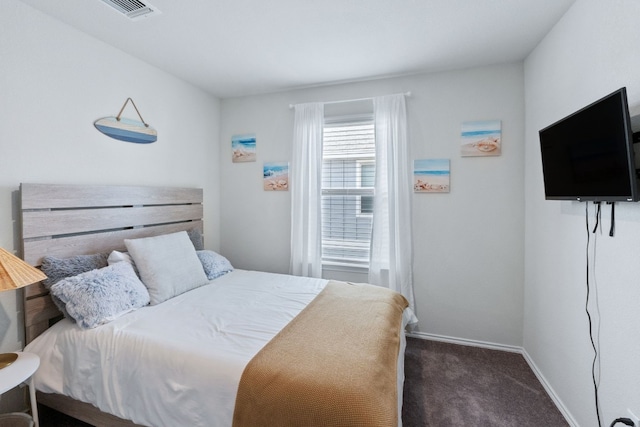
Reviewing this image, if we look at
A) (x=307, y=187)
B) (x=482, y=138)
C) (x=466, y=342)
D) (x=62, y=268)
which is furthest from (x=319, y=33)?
(x=466, y=342)

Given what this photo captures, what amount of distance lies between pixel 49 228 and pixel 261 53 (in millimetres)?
2008

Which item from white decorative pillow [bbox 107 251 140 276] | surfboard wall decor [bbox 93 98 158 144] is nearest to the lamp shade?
white decorative pillow [bbox 107 251 140 276]

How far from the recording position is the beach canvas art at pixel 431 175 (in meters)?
2.78

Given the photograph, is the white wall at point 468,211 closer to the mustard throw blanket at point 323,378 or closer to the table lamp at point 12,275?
the mustard throw blanket at point 323,378

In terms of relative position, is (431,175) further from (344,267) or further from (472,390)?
(472,390)

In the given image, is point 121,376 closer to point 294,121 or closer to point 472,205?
point 294,121

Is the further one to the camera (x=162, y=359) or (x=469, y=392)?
(x=469, y=392)

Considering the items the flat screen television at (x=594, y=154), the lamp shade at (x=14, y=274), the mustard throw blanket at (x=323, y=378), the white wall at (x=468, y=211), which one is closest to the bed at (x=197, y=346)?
the mustard throw blanket at (x=323, y=378)

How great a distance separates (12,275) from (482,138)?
3.38 m

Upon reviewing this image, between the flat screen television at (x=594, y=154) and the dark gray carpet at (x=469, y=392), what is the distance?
1422mm

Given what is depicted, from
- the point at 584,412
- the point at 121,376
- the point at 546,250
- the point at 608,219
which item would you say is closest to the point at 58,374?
the point at 121,376

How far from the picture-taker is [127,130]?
8.07 feet

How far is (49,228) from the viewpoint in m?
1.89

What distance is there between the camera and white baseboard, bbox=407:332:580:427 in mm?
1893
